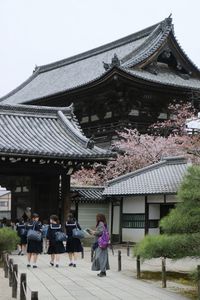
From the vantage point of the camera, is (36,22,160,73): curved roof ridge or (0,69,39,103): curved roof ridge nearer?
(36,22,160,73): curved roof ridge

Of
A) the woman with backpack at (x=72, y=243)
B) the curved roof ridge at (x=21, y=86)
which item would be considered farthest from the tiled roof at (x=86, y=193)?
the curved roof ridge at (x=21, y=86)

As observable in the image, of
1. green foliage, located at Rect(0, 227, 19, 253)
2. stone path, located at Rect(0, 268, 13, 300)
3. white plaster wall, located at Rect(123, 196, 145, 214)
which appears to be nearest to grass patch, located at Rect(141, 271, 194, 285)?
stone path, located at Rect(0, 268, 13, 300)

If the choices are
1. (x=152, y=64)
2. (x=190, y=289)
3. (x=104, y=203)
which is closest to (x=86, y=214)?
(x=104, y=203)

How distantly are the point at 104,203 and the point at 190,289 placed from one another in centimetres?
1672

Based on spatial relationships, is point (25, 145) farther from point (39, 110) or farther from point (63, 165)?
point (39, 110)

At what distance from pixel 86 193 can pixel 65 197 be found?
7835 millimetres

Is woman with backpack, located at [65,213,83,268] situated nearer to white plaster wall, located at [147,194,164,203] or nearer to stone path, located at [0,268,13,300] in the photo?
stone path, located at [0,268,13,300]

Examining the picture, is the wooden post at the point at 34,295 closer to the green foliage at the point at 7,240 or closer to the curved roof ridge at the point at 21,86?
the green foliage at the point at 7,240

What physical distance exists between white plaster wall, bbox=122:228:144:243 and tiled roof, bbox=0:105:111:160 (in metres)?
5.74

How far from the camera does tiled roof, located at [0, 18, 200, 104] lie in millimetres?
33594

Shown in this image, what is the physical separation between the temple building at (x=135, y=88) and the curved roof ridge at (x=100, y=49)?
0.19m

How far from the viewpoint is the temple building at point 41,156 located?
1848 centimetres

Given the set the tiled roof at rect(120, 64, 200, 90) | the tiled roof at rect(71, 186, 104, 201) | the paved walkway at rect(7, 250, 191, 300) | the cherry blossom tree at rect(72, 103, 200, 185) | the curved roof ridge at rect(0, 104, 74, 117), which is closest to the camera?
the paved walkway at rect(7, 250, 191, 300)

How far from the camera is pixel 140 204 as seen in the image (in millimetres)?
24281
